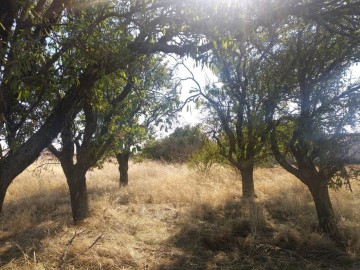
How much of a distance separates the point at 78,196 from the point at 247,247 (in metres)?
4.33

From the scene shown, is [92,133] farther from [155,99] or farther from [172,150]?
[172,150]

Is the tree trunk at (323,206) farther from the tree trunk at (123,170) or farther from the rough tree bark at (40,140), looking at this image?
the tree trunk at (123,170)

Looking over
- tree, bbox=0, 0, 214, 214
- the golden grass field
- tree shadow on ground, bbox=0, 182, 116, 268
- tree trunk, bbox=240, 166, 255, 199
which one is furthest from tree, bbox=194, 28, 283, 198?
tree shadow on ground, bbox=0, 182, 116, 268

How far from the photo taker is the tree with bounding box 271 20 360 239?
6.09 metres

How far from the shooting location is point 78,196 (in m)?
8.52

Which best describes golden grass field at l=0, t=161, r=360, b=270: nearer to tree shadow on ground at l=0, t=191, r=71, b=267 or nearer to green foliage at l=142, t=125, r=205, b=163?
tree shadow on ground at l=0, t=191, r=71, b=267

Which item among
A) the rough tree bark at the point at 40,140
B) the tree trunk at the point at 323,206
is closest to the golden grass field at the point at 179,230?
the tree trunk at the point at 323,206

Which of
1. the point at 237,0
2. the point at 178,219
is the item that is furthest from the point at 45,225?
the point at 237,0

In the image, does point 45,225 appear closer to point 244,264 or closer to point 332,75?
point 244,264

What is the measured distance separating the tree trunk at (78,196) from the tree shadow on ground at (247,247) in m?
2.51

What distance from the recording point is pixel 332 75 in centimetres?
655

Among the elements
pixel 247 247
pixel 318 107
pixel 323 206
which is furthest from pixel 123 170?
pixel 318 107

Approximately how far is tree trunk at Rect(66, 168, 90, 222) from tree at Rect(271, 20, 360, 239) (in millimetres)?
4778

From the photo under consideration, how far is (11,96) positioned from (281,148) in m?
5.95
